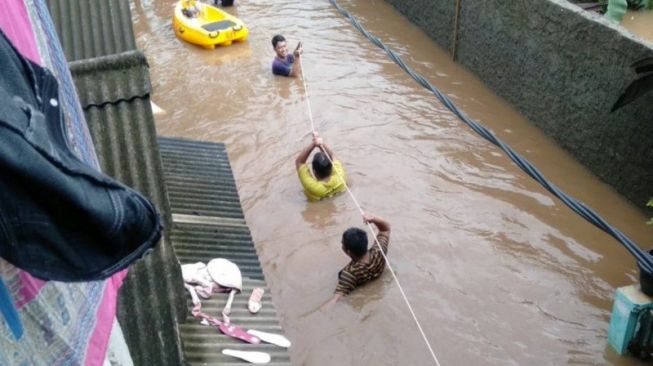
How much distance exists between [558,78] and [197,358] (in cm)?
699

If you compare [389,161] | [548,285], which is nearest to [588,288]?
[548,285]

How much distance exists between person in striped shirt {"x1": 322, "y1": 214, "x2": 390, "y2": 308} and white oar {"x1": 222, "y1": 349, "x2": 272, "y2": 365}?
8.56 feet

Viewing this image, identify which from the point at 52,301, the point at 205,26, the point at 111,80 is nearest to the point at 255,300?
the point at 111,80

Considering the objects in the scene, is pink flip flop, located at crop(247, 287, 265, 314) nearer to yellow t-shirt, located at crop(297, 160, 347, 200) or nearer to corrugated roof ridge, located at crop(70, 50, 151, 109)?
corrugated roof ridge, located at crop(70, 50, 151, 109)

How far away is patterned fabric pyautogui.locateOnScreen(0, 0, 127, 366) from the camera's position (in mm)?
1463

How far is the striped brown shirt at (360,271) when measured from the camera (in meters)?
5.93

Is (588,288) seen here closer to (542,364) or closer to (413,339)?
(542,364)

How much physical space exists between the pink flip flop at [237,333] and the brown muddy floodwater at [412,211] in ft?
7.35

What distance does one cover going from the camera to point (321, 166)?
7.24m

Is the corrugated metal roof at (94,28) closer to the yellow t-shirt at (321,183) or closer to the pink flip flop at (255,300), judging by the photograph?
the pink flip flop at (255,300)

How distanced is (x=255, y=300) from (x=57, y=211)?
2.56 m

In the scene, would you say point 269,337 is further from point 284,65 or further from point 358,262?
point 284,65

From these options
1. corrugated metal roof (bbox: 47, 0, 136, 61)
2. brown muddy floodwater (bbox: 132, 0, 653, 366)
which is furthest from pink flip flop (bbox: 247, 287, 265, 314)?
brown muddy floodwater (bbox: 132, 0, 653, 366)

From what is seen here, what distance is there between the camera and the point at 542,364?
5328 mm
